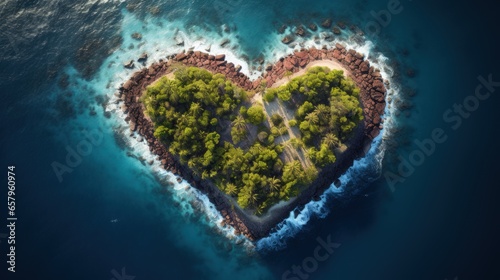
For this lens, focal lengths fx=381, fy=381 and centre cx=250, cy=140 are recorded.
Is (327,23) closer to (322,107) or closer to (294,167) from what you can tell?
(322,107)

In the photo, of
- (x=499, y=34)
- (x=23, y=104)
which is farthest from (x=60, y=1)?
(x=499, y=34)

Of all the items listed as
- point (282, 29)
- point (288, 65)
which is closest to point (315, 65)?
point (288, 65)

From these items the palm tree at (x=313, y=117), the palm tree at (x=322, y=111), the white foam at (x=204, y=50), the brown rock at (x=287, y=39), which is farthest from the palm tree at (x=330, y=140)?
the brown rock at (x=287, y=39)

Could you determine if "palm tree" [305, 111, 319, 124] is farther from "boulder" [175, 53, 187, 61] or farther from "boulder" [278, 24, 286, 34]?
"boulder" [175, 53, 187, 61]

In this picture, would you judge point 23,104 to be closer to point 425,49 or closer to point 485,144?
point 425,49

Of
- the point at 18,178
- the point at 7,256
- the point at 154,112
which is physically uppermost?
the point at 154,112

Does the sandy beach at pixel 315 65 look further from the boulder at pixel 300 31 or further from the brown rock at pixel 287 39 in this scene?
the boulder at pixel 300 31
